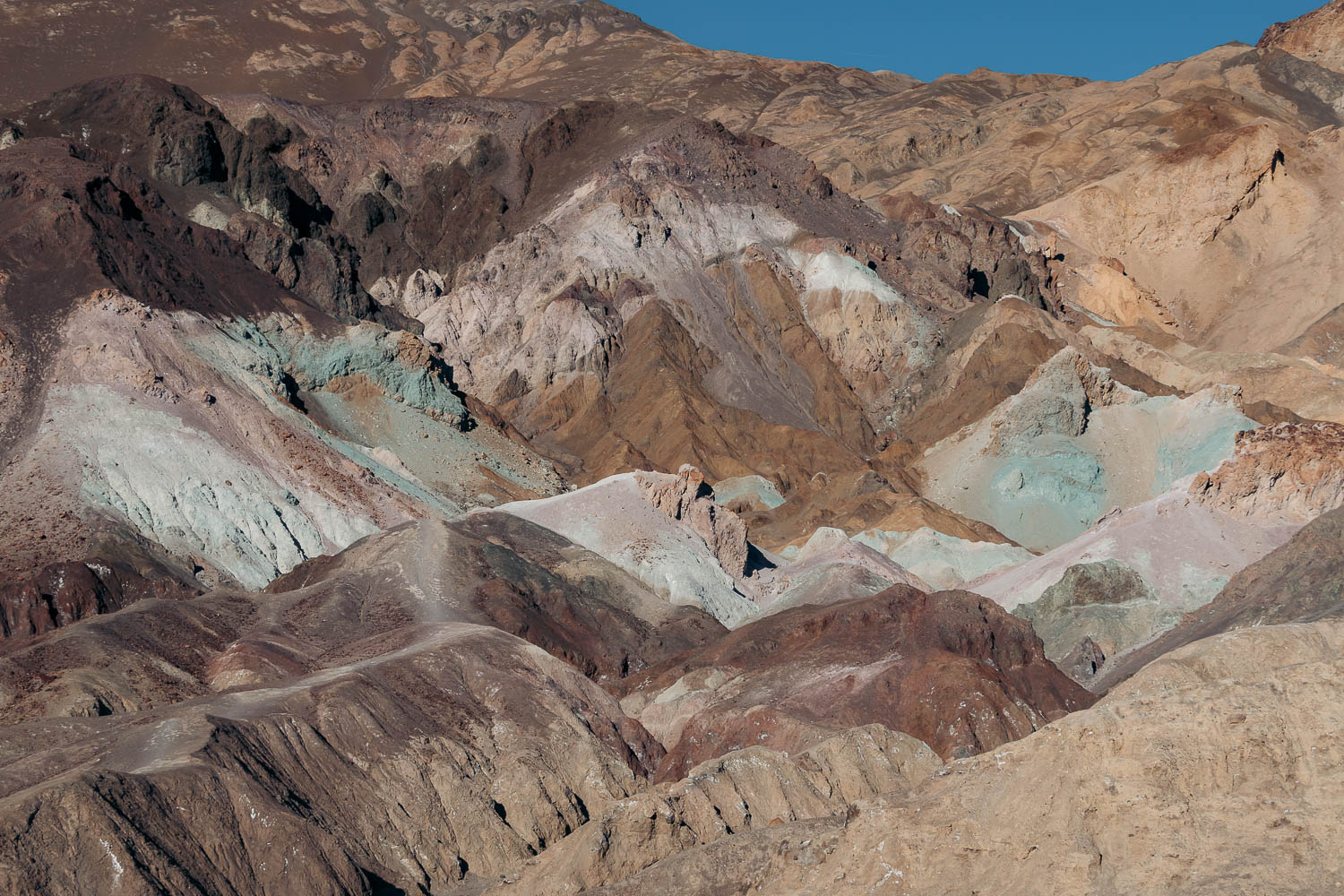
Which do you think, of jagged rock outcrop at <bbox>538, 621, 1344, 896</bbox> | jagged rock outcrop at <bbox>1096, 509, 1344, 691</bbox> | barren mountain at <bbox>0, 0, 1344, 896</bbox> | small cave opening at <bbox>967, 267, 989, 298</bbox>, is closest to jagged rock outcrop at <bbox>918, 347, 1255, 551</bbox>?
barren mountain at <bbox>0, 0, 1344, 896</bbox>

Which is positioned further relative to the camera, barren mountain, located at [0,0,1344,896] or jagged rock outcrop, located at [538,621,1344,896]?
barren mountain, located at [0,0,1344,896]

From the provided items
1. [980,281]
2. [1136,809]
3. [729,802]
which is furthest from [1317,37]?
[1136,809]

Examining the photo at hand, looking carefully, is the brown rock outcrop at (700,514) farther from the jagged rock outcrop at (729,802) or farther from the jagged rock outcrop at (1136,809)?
the jagged rock outcrop at (1136,809)

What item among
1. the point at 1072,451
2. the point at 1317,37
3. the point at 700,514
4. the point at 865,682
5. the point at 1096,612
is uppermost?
the point at 1317,37

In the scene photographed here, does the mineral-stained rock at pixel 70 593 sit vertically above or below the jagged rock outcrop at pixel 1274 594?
below

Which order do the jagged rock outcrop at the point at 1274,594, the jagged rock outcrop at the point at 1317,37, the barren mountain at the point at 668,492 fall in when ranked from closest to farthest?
the barren mountain at the point at 668,492, the jagged rock outcrop at the point at 1274,594, the jagged rock outcrop at the point at 1317,37

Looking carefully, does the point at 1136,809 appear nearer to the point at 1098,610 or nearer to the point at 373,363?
the point at 1098,610

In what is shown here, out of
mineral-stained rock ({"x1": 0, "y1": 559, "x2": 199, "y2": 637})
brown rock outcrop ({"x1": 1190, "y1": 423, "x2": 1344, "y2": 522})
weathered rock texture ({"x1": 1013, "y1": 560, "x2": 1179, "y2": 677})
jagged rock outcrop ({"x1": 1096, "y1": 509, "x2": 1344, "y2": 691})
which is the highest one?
brown rock outcrop ({"x1": 1190, "y1": 423, "x2": 1344, "y2": 522})

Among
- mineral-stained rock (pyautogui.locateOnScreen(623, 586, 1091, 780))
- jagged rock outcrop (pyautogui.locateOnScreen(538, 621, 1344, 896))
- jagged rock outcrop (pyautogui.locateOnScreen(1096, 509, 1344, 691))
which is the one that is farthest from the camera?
jagged rock outcrop (pyautogui.locateOnScreen(1096, 509, 1344, 691))

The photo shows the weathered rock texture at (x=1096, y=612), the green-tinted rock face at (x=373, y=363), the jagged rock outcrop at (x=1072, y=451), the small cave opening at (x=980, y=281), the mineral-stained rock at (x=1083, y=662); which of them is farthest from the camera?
the small cave opening at (x=980, y=281)

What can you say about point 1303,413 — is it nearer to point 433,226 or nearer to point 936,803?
point 433,226

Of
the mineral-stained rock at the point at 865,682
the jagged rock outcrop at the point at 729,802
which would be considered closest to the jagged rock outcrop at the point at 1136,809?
the jagged rock outcrop at the point at 729,802

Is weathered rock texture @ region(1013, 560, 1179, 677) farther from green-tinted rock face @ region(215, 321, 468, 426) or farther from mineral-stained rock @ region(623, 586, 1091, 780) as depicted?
green-tinted rock face @ region(215, 321, 468, 426)
